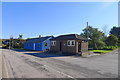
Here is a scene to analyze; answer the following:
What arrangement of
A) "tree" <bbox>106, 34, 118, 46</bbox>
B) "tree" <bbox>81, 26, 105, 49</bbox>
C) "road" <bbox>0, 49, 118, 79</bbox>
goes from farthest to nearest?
"tree" <bbox>106, 34, 118, 46</bbox>
"tree" <bbox>81, 26, 105, 49</bbox>
"road" <bbox>0, 49, 118, 79</bbox>

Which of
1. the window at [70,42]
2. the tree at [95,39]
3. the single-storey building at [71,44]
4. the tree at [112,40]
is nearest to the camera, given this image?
the single-storey building at [71,44]

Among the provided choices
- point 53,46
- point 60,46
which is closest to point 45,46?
point 53,46

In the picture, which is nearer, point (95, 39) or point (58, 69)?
point (58, 69)

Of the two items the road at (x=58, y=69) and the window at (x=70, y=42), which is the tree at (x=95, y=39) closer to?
the window at (x=70, y=42)

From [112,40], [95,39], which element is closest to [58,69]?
[95,39]

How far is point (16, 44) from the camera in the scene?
177ft

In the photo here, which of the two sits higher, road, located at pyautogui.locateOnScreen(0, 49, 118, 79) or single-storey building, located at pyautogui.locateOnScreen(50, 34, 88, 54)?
single-storey building, located at pyautogui.locateOnScreen(50, 34, 88, 54)

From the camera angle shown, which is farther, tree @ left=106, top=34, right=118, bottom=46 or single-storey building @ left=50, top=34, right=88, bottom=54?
tree @ left=106, top=34, right=118, bottom=46

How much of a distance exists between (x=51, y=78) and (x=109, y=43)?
130 feet

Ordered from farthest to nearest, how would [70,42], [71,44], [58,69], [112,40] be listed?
[112,40] < [70,42] < [71,44] < [58,69]

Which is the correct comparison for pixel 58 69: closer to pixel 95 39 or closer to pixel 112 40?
pixel 95 39

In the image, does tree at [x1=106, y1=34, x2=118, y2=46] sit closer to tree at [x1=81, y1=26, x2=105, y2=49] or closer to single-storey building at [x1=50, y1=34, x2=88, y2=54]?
tree at [x1=81, y1=26, x2=105, y2=49]

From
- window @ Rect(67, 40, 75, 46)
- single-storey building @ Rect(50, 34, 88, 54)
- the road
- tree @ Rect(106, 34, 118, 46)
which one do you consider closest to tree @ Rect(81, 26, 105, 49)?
tree @ Rect(106, 34, 118, 46)

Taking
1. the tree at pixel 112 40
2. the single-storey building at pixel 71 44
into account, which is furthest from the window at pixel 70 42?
the tree at pixel 112 40
